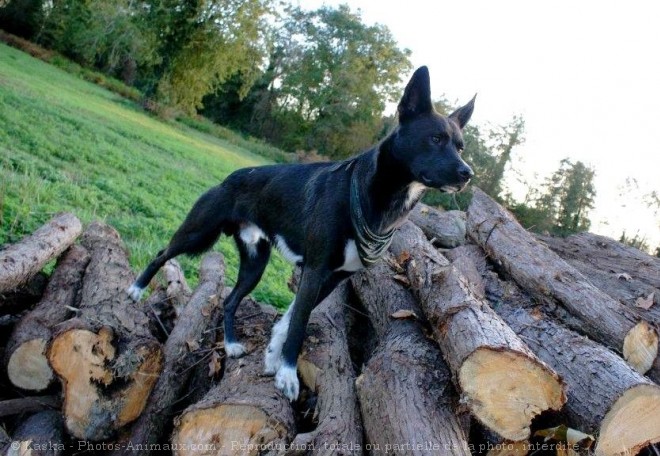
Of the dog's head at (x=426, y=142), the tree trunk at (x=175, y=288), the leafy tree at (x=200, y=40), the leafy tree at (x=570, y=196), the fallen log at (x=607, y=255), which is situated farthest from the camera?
the leafy tree at (x=200, y=40)

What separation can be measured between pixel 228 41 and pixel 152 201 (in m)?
22.7

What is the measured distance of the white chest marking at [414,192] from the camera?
11.9 feet

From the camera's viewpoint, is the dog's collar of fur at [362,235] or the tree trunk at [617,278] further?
the tree trunk at [617,278]

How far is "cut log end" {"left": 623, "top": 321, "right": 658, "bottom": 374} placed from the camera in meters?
3.70

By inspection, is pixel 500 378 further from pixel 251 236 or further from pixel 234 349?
pixel 251 236

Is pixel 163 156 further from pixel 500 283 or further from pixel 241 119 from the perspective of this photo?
pixel 241 119

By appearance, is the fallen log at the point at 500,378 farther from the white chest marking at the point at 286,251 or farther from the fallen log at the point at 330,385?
the white chest marking at the point at 286,251

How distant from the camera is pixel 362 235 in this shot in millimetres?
3488

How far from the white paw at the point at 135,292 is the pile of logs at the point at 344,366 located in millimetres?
84

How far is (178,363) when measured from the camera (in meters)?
3.56

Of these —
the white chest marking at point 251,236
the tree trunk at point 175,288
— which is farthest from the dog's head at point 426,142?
the tree trunk at point 175,288

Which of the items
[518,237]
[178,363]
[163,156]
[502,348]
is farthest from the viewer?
[163,156]

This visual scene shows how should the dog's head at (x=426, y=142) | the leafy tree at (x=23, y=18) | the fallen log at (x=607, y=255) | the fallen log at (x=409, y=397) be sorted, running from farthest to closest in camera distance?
the leafy tree at (x=23, y=18), the fallen log at (x=607, y=255), the dog's head at (x=426, y=142), the fallen log at (x=409, y=397)

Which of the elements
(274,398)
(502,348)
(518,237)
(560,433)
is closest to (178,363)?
(274,398)
